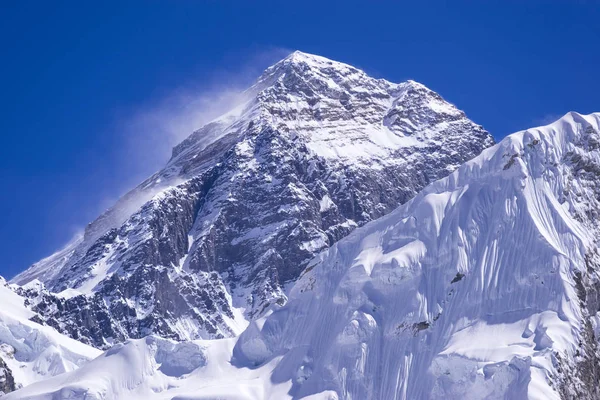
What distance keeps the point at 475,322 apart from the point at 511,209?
1944cm

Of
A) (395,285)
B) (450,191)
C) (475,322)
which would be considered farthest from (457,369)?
(450,191)

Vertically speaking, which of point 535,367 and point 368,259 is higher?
point 368,259

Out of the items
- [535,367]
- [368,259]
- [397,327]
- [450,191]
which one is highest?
[450,191]

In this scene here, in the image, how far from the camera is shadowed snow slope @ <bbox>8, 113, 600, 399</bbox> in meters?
150

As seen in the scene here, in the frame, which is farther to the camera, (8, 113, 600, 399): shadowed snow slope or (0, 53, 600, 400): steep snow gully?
(0, 53, 600, 400): steep snow gully

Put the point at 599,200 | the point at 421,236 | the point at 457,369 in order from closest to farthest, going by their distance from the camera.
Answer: the point at 457,369, the point at 599,200, the point at 421,236

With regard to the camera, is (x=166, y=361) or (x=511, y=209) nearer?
(x=511, y=209)

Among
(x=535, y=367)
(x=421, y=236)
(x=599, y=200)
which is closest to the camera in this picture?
(x=535, y=367)

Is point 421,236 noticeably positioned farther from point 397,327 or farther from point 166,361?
point 166,361

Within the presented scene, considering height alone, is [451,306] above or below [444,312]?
above

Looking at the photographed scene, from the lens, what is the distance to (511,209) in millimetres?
171000

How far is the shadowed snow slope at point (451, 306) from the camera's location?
490 feet

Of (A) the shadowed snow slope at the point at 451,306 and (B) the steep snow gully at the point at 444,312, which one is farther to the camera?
(B) the steep snow gully at the point at 444,312

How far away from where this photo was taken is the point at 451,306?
16675 cm
